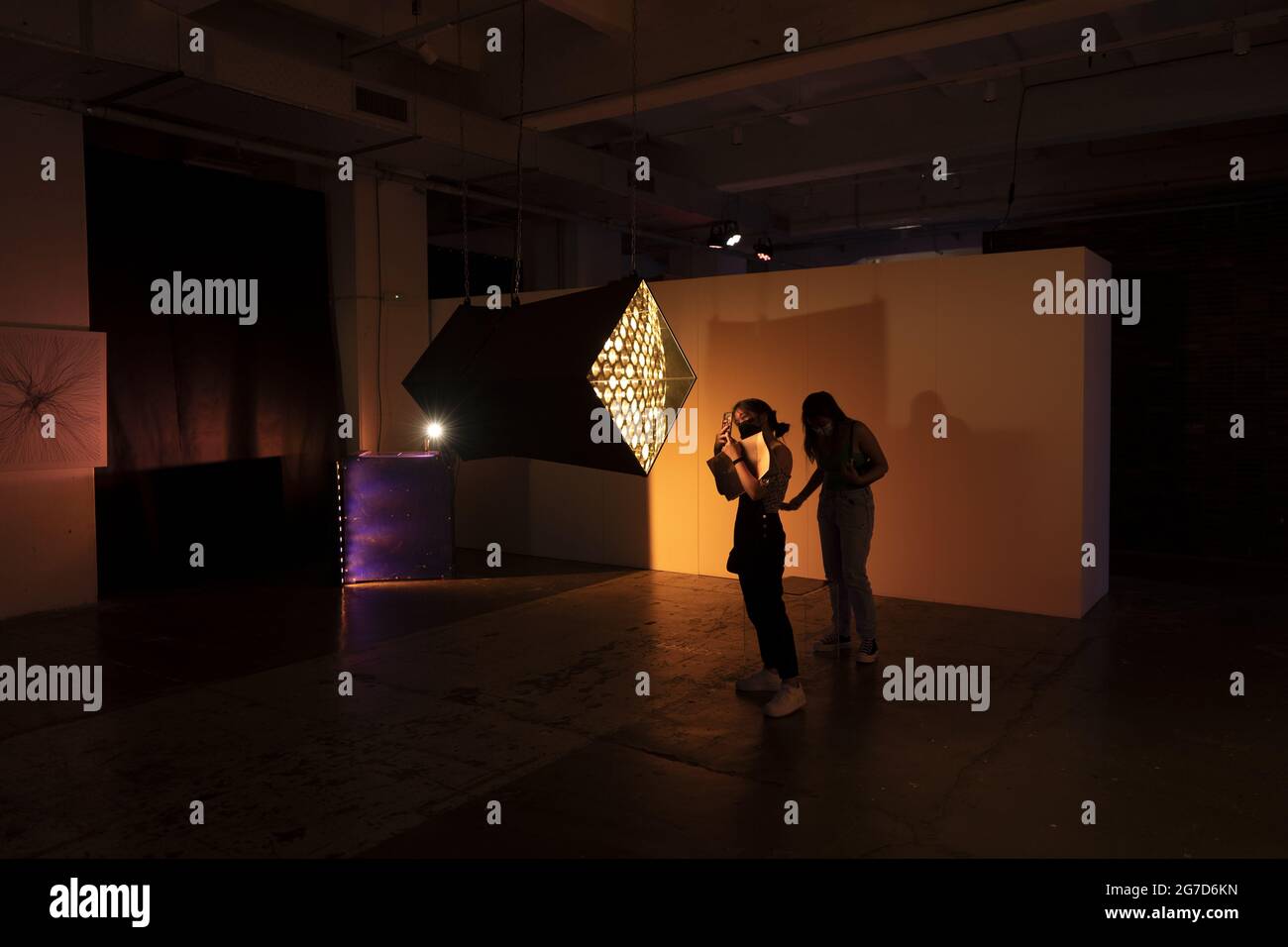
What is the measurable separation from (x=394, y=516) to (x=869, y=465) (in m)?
3.56

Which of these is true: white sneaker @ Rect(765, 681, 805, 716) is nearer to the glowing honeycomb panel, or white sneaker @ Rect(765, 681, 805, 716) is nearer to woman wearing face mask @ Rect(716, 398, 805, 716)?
woman wearing face mask @ Rect(716, 398, 805, 716)

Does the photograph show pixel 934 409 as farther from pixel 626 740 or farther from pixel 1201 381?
pixel 1201 381

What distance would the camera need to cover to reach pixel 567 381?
9.45 ft

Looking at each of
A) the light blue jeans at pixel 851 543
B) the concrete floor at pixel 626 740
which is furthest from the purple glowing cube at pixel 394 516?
the light blue jeans at pixel 851 543

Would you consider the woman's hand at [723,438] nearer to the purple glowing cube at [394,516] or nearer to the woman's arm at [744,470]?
the woman's arm at [744,470]

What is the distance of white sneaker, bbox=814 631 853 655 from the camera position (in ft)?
15.4

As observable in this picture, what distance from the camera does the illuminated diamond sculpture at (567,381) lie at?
2924mm

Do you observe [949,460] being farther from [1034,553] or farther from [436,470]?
[436,470]

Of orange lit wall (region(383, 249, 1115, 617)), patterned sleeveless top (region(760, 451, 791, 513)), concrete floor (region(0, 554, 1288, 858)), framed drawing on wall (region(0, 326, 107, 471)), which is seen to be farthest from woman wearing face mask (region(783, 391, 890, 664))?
framed drawing on wall (region(0, 326, 107, 471))

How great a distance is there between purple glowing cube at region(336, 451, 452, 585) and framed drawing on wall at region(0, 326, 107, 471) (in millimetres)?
1475

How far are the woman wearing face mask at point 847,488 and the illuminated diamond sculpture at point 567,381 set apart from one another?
117 cm

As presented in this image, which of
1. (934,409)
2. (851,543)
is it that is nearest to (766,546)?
(851,543)
